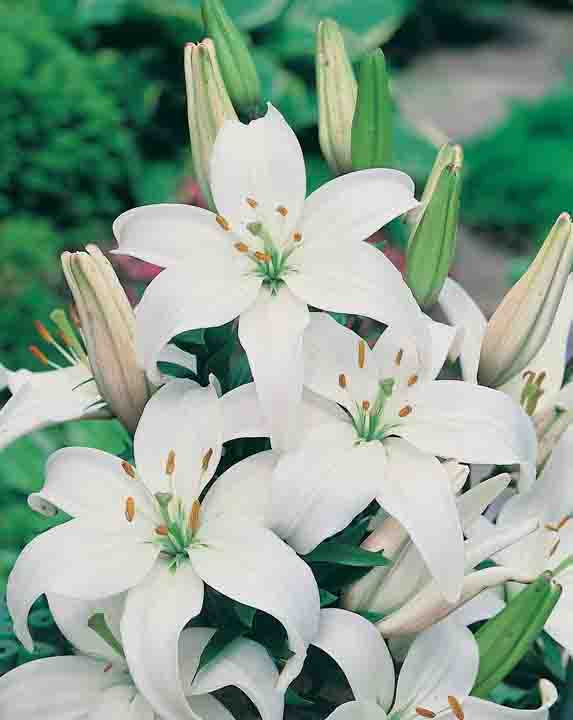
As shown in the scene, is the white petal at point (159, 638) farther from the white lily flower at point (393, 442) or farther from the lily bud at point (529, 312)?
the lily bud at point (529, 312)

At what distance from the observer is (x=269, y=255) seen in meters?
0.52

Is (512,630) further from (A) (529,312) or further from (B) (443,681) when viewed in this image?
(A) (529,312)

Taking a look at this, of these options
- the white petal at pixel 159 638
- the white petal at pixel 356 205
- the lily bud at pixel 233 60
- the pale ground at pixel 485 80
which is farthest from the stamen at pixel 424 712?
the pale ground at pixel 485 80

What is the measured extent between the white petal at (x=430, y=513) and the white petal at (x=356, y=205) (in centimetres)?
11

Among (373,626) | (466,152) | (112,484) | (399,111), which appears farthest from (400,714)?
(466,152)

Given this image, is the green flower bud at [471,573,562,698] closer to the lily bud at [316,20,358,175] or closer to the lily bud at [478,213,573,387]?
the lily bud at [478,213,573,387]

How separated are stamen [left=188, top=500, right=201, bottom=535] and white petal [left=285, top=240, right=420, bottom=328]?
10cm

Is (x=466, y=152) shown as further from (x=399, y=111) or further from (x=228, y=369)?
(x=228, y=369)

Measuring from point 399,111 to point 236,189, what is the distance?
2.08 meters

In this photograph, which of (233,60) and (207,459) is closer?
(207,459)

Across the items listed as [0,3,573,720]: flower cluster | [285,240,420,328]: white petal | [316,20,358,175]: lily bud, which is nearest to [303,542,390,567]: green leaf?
[0,3,573,720]: flower cluster

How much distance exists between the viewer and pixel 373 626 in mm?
498

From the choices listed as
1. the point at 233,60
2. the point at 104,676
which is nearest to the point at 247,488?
the point at 104,676

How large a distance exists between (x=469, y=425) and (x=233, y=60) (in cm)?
24
